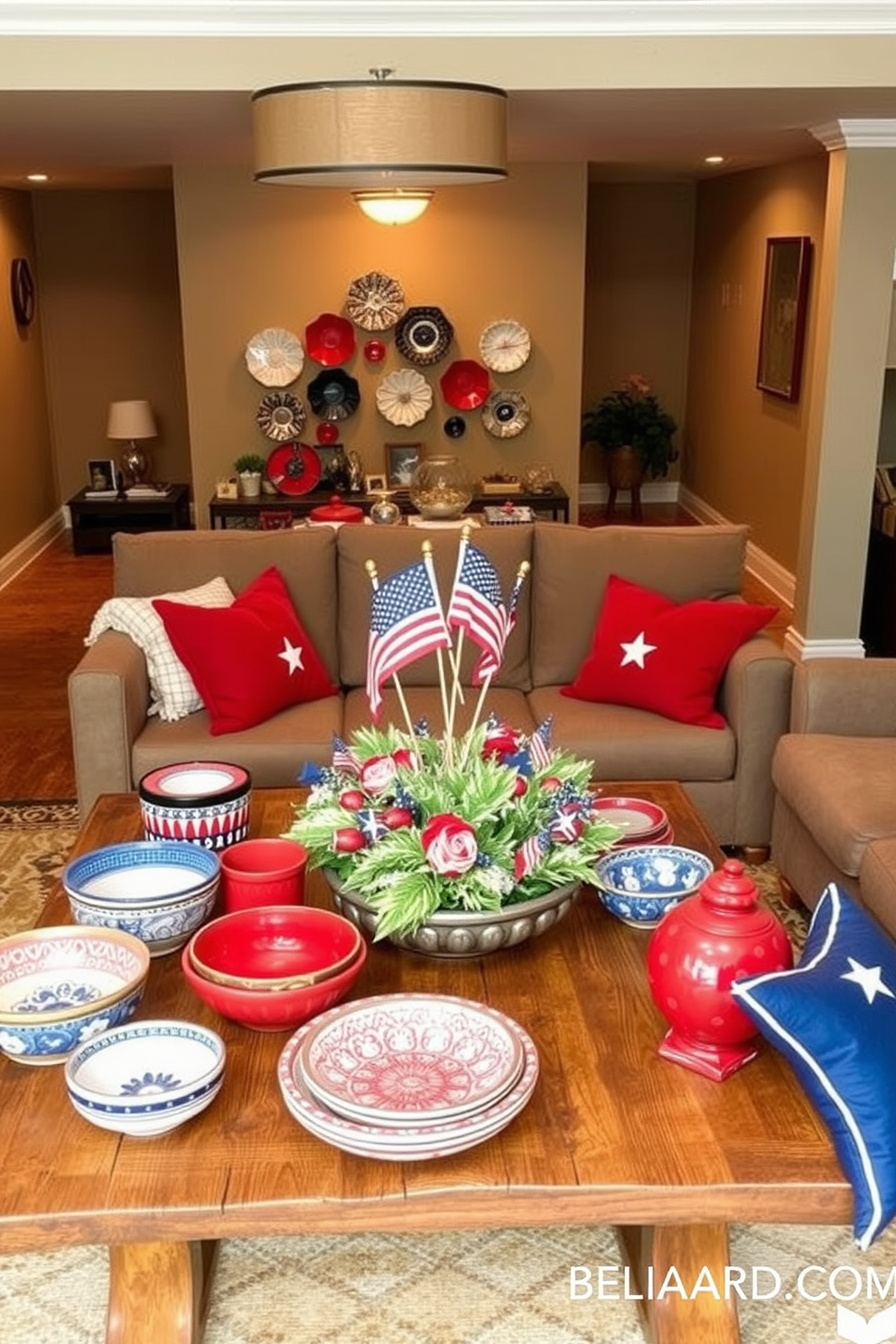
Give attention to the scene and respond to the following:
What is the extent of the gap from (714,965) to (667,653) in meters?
1.97

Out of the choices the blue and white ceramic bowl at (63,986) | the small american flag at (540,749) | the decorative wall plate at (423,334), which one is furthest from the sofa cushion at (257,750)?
the decorative wall plate at (423,334)

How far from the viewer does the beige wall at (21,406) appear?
7863 mm

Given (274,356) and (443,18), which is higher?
(443,18)

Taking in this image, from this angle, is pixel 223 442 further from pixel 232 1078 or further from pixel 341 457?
pixel 232 1078

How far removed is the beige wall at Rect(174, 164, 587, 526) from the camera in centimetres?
668

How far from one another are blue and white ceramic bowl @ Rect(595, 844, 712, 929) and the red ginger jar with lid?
0.38m

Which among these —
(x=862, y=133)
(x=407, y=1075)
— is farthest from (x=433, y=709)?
(x=862, y=133)

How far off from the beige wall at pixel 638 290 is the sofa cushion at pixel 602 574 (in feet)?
18.4

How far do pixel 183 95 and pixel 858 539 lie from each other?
3.16 metres

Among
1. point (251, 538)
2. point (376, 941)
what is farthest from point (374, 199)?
point (376, 941)

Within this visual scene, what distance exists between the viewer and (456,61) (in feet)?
13.6

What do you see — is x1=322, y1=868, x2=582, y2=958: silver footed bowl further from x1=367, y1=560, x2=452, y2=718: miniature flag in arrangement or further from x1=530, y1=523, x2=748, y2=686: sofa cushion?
x1=530, y1=523, x2=748, y2=686: sofa cushion

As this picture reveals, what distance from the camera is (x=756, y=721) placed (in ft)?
12.2

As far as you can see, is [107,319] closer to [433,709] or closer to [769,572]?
[769,572]
